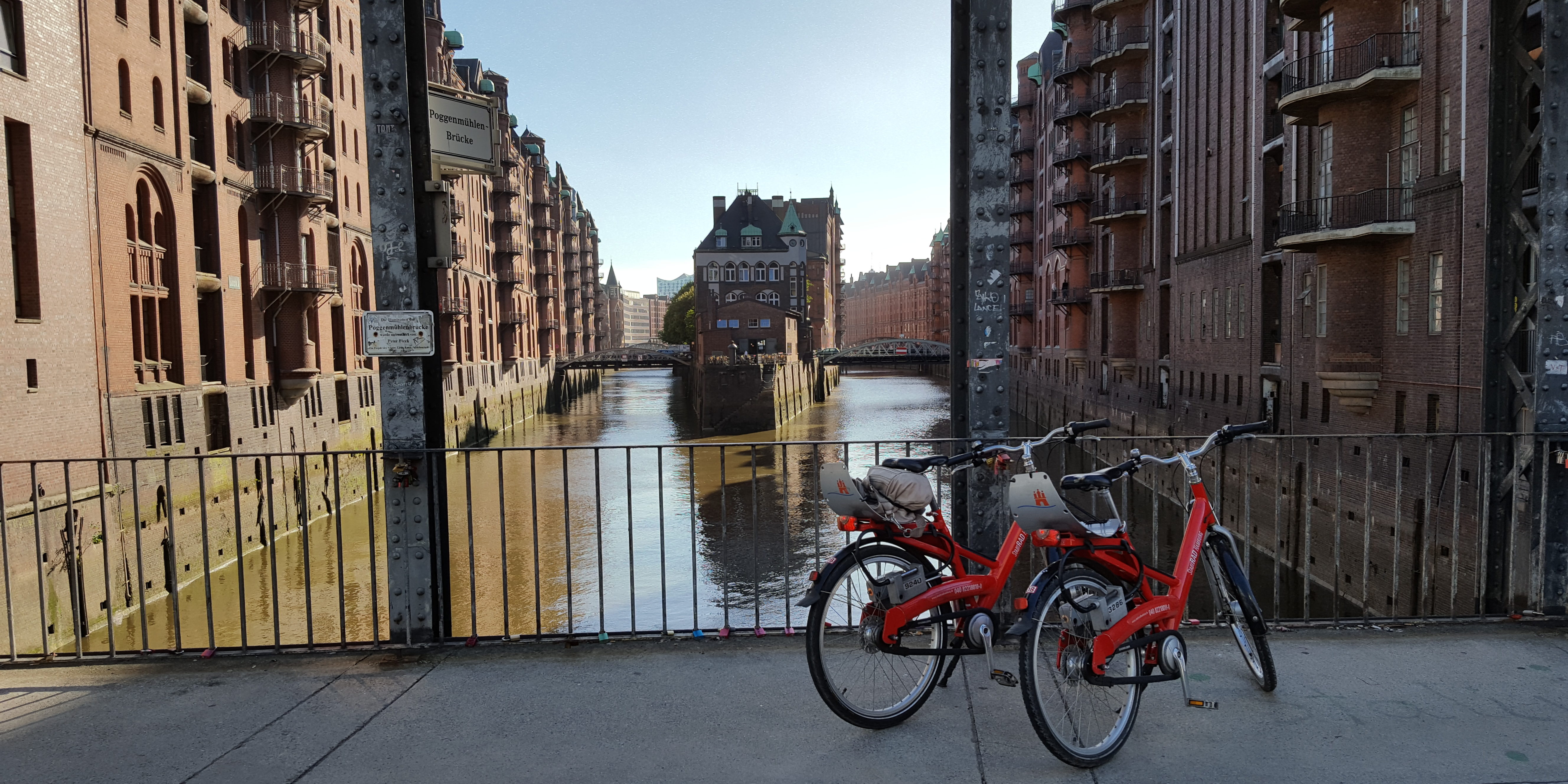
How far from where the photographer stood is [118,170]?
71.4 feet

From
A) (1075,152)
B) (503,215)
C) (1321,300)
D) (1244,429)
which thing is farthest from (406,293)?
(503,215)

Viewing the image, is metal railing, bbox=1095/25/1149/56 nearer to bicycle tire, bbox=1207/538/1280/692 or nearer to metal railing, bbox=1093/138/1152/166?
metal railing, bbox=1093/138/1152/166

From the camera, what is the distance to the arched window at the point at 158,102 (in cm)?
2397

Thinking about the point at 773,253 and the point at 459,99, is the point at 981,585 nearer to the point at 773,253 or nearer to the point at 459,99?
the point at 459,99

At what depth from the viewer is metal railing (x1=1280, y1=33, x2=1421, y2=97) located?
1800 cm

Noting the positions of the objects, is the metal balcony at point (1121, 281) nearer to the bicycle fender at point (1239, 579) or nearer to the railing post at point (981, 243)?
the railing post at point (981, 243)

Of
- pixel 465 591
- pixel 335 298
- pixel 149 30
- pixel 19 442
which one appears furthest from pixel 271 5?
pixel 465 591

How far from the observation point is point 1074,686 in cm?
389

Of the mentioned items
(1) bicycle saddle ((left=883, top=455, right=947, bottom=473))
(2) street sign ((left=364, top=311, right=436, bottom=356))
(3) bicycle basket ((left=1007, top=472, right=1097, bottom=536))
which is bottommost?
(3) bicycle basket ((left=1007, top=472, right=1097, bottom=536))

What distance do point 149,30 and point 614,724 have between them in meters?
26.6

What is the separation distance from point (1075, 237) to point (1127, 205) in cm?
927

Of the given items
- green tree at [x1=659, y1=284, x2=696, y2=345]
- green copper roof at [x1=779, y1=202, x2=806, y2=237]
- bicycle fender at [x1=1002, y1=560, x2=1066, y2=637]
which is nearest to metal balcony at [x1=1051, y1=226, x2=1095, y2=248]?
green copper roof at [x1=779, y1=202, x2=806, y2=237]

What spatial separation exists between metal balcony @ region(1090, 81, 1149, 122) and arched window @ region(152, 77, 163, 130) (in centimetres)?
3297

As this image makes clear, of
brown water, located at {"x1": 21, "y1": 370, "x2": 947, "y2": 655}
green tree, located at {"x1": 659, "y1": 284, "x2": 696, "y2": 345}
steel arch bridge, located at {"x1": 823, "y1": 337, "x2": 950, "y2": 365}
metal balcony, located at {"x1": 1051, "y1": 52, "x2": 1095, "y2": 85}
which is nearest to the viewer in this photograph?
brown water, located at {"x1": 21, "y1": 370, "x2": 947, "y2": 655}
